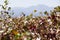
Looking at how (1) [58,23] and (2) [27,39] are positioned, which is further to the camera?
(1) [58,23]

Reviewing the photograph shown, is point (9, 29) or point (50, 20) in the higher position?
point (9, 29)

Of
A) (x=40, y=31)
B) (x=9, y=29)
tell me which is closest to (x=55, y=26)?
(x=40, y=31)

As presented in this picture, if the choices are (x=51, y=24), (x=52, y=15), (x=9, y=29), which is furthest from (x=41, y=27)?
(x=9, y=29)

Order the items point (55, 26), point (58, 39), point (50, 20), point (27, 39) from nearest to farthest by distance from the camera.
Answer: point (27, 39) < point (58, 39) < point (55, 26) < point (50, 20)

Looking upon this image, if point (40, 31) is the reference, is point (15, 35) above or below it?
above

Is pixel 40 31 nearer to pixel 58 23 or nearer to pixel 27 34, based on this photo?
pixel 58 23

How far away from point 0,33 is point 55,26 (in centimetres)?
149

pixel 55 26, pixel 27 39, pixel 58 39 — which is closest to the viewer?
pixel 27 39

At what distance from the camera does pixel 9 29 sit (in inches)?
92.0

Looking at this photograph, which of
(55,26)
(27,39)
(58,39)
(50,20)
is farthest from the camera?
(50,20)

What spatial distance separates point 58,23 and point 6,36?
5.15 feet

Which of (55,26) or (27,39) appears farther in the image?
(55,26)

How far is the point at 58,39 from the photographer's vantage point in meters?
3.17

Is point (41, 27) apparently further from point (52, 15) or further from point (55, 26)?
point (52, 15)
